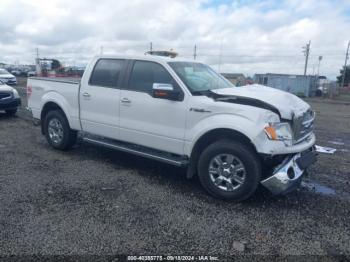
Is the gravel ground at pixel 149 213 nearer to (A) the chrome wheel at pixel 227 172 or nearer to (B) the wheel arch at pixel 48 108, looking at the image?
(A) the chrome wheel at pixel 227 172

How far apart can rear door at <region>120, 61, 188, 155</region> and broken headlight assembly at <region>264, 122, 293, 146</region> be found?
1.21 m

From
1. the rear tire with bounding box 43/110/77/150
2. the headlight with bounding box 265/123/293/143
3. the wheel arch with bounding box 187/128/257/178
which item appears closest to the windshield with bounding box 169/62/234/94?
the wheel arch with bounding box 187/128/257/178

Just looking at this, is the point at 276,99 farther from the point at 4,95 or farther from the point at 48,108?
the point at 4,95

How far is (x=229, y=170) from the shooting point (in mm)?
4418

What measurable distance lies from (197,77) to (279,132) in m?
1.68

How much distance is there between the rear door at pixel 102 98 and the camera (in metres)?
5.64

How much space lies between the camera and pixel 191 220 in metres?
3.96

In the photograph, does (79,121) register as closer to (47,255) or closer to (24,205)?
(24,205)

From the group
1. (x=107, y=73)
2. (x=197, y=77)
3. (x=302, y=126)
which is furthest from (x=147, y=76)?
(x=302, y=126)

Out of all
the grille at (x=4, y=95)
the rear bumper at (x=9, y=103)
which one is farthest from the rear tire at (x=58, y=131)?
the grille at (x=4, y=95)

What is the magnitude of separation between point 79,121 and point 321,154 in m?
4.98

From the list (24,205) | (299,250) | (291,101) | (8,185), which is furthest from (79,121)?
(299,250)

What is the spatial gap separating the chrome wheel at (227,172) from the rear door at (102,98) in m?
1.93

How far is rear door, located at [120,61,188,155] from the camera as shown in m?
4.86
